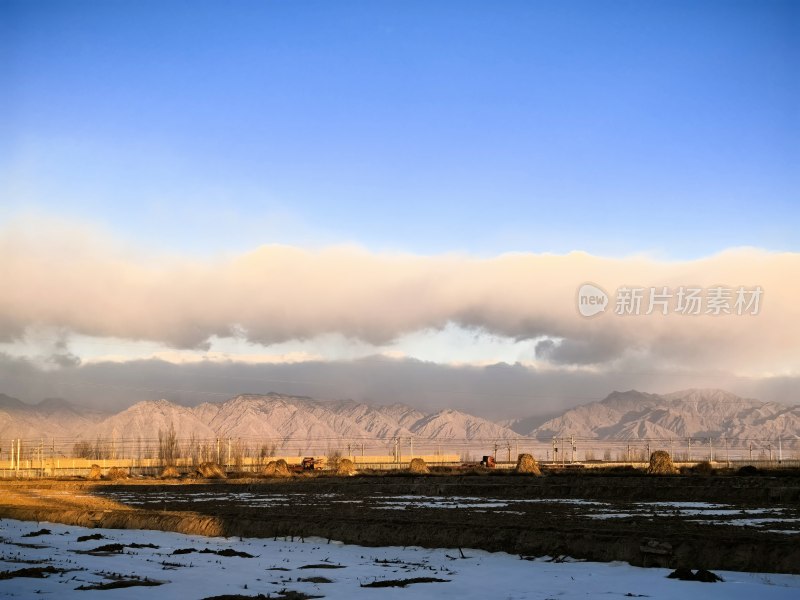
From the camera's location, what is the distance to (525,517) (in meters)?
38.2

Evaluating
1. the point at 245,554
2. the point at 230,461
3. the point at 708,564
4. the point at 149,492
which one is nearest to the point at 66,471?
the point at 230,461

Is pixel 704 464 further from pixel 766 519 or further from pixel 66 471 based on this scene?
pixel 66 471

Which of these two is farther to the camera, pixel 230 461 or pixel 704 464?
pixel 230 461

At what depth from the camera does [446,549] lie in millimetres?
31219

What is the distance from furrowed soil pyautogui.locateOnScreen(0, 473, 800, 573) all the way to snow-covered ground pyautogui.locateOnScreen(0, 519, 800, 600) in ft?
3.81

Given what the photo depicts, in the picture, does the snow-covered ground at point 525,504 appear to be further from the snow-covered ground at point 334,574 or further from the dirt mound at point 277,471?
the dirt mound at point 277,471

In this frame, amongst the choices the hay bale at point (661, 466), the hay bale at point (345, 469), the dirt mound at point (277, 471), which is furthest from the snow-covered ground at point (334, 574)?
the hay bale at point (345, 469)

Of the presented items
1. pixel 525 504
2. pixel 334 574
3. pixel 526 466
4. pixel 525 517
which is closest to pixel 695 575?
pixel 334 574

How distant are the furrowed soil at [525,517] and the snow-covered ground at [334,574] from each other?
116cm

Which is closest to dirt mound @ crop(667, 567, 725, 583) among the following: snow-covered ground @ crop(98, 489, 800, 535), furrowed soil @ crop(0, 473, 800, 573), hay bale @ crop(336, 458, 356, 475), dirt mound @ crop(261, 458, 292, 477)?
furrowed soil @ crop(0, 473, 800, 573)

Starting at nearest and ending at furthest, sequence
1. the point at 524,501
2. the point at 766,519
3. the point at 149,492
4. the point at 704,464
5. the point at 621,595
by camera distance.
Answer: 1. the point at 621,595
2. the point at 766,519
3. the point at 524,501
4. the point at 149,492
5. the point at 704,464

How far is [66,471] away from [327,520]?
10933 centimetres

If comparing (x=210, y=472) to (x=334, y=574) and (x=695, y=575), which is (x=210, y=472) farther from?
(x=695, y=575)

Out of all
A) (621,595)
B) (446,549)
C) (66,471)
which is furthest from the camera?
(66,471)
